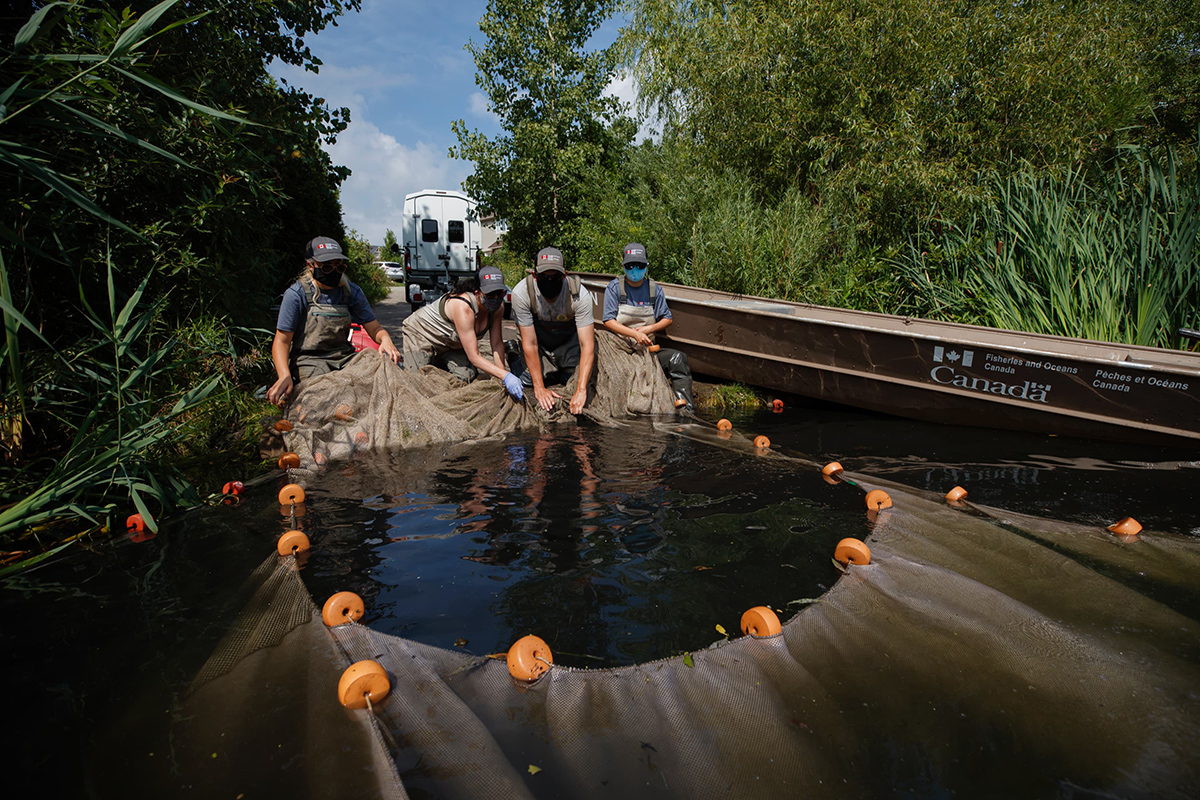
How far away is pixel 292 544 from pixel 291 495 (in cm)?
95

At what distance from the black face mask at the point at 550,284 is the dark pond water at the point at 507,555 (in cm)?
163

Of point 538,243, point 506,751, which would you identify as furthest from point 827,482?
point 538,243

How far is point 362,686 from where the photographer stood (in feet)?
6.40

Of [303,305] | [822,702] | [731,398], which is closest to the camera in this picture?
[822,702]

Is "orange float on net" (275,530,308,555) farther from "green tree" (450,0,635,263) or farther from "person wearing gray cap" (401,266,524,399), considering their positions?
"green tree" (450,0,635,263)

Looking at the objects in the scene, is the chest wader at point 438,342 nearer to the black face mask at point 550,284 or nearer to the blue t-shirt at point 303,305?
the blue t-shirt at point 303,305

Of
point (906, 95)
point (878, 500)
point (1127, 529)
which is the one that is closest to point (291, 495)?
point (878, 500)

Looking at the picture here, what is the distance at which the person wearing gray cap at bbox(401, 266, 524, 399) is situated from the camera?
6215 mm

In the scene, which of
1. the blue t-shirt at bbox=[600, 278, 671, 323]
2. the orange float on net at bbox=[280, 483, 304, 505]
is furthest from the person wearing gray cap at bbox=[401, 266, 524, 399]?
the orange float on net at bbox=[280, 483, 304, 505]

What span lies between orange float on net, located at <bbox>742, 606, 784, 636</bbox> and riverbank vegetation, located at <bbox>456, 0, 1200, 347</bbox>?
7.05 meters

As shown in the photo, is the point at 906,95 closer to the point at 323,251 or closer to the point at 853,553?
the point at 323,251

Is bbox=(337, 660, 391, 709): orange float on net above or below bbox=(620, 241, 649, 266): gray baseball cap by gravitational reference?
below

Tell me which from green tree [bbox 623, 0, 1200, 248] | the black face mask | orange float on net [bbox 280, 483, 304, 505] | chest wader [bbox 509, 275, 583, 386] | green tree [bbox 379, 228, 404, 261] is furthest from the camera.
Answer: green tree [bbox 379, 228, 404, 261]

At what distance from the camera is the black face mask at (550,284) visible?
255 inches
